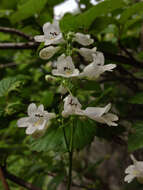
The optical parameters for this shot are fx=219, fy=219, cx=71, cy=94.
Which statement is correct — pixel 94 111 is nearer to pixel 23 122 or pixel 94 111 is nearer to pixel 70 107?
pixel 70 107

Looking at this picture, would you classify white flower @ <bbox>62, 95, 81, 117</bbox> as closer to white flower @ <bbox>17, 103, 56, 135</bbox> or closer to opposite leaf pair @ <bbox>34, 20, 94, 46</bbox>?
white flower @ <bbox>17, 103, 56, 135</bbox>

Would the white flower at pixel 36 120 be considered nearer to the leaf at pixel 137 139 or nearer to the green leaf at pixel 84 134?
the green leaf at pixel 84 134

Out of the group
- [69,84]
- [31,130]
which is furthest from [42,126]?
[69,84]

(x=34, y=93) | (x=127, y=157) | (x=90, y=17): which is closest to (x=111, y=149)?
(x=127, y=157)

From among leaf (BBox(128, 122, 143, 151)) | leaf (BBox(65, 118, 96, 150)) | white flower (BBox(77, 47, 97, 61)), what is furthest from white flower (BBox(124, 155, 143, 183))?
white flower (BBox(77, 47, 97, 61))

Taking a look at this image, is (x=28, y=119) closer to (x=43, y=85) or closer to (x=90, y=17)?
(x=90, y=17)

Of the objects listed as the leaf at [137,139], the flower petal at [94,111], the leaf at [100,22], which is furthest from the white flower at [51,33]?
the leaf at [137,139]
